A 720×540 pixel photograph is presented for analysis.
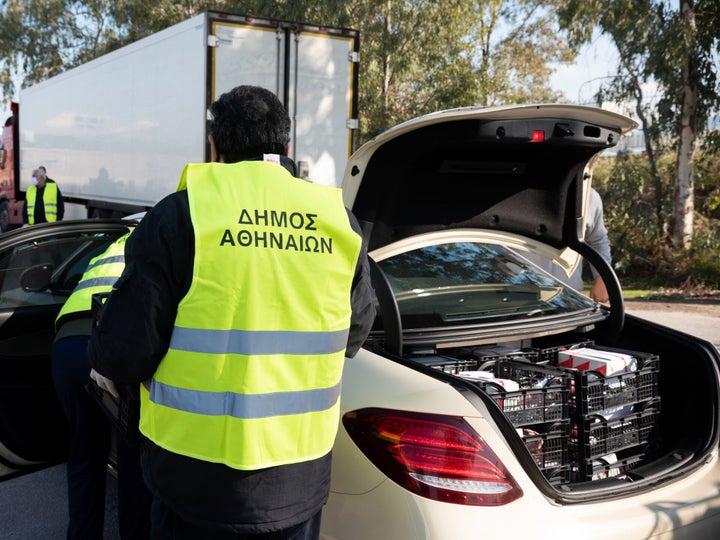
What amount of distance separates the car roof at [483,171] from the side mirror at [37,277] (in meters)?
1.98

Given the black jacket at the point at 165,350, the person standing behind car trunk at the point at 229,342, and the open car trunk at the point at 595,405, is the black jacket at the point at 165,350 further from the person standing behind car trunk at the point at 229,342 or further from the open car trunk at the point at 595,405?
the open car trunk at the point at 595,405

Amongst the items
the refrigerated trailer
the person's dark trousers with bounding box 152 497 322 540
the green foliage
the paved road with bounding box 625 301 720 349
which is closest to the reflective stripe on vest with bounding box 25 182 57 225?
the refrigerated trailer

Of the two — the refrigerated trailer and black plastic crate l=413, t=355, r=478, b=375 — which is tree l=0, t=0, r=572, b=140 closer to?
the refrigerated trailer

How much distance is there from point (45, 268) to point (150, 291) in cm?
248

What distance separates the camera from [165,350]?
1862 millimetres

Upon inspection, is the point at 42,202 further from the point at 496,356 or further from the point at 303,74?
the point at 496,356

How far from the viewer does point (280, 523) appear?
1.86 m

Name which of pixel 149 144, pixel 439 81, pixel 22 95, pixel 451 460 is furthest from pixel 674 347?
pixel 22 95

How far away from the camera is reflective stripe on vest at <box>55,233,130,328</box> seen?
2826 millimetres

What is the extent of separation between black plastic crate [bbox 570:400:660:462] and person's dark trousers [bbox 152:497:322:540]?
1160mm

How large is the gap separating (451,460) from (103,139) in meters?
11.9

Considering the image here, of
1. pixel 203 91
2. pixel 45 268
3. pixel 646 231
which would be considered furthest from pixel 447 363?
pixel 646 231

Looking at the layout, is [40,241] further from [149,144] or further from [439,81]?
[439,81]

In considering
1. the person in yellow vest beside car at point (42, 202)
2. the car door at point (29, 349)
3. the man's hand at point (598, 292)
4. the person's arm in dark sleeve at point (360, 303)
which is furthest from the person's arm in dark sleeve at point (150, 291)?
the person in yellow vest beside car at point (42, 202)
